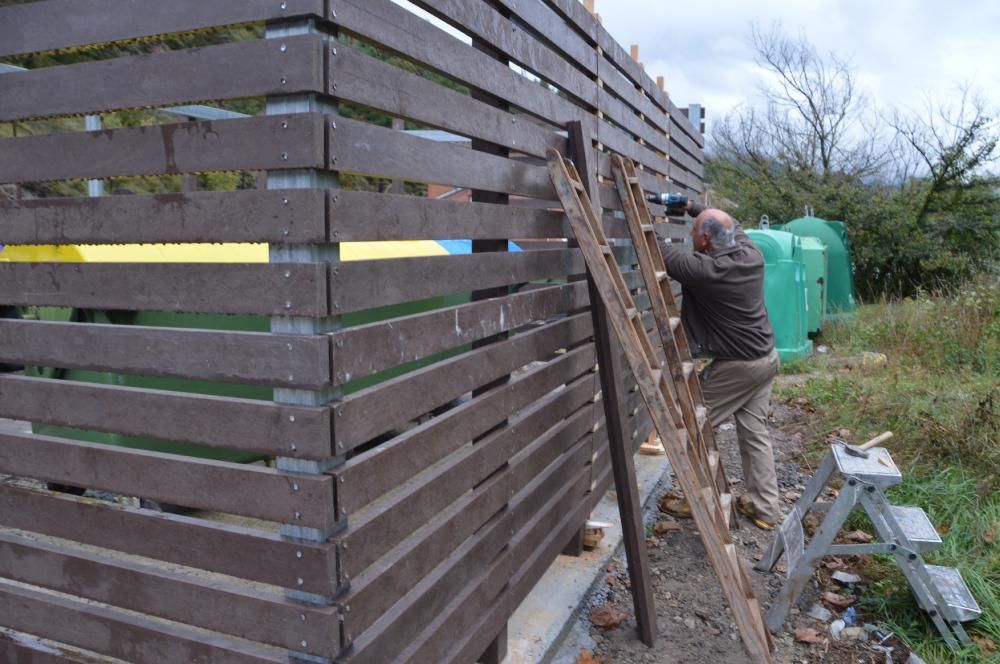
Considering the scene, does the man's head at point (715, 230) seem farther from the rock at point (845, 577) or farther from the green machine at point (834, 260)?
the green machine at point (834, 260)

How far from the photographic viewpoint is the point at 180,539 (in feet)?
6.98

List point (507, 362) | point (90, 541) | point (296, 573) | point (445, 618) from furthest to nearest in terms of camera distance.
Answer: point (507, 362) < point (445, 618) < point (90, 541) < point (296, 573)

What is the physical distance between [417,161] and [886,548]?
3.14m

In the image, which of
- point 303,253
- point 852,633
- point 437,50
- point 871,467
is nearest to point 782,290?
point 871,467

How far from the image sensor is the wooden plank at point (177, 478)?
1920 mm

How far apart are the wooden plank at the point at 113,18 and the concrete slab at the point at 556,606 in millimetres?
2640

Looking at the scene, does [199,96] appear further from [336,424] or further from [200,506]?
[200,506]

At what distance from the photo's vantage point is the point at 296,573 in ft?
6.43

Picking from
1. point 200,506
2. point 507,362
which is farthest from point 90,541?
point 507,362

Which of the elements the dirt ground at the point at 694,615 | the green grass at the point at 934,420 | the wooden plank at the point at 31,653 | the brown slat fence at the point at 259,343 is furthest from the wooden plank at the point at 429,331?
the green grass at the point at 934,420

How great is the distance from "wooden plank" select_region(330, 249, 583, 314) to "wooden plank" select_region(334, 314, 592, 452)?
234 millimetres

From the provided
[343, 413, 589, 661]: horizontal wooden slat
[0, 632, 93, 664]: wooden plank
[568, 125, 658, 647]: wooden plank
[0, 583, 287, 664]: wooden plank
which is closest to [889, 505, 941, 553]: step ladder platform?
[568, 125, 658, 647]: wooden plank

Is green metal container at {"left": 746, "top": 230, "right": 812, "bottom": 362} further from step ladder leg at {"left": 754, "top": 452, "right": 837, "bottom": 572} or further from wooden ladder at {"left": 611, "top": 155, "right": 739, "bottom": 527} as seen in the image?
wooden ladder at {"left": 611, "top": 155, "right": 739, "bottom": 527}

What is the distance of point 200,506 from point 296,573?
1.08 ft
